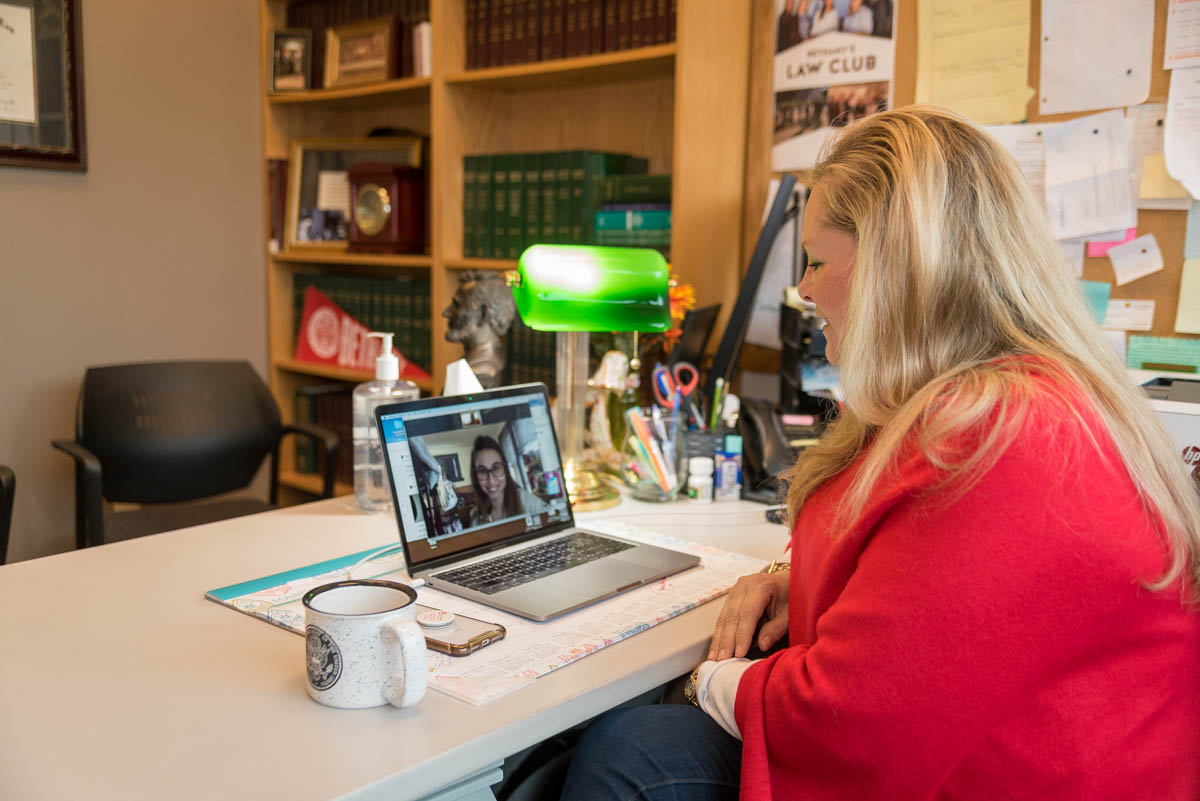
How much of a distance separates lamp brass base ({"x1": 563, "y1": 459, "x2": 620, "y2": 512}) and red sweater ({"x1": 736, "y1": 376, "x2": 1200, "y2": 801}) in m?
0.82

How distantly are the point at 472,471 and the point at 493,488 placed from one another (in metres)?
0.04

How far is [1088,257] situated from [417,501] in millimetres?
1396

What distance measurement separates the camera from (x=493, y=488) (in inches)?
57.3

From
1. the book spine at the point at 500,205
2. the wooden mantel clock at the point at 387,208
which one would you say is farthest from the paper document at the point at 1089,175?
the wooden mantel clock at the point at 387,208

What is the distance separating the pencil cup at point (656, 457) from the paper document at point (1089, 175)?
0.84m

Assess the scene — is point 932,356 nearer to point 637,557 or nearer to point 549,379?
point 637,557

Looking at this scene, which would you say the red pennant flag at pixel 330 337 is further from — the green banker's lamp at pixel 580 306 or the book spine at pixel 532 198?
the green banker's lamp at pixel 580 306

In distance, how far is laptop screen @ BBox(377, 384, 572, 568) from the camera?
1.35 m

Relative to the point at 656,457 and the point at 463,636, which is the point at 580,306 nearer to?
the point at 656,457

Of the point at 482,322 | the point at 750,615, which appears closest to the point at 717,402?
the point at 482,322

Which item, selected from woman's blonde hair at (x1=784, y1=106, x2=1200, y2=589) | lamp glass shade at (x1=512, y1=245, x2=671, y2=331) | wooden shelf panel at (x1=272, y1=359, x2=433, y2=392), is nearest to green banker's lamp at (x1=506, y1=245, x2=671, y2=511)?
lamp glass shade at (x1=512, y1=245, x2=671, y2=331)

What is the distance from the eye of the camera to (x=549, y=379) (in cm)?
266

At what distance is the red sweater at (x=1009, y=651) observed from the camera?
2.84 ft

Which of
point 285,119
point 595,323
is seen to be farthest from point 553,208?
point 285,119
